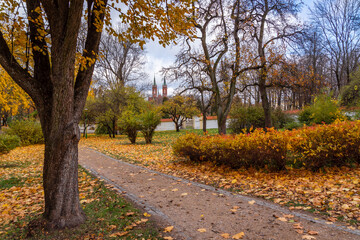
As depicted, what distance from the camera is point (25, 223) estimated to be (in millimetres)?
3352

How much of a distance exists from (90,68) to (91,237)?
2381mm

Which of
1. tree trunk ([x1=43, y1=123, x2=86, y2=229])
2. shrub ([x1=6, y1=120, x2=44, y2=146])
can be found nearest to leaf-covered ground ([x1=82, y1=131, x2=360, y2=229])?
tree trunk ([x1=43, y1=123, x2=86, y2=229])

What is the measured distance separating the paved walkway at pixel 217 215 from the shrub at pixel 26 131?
51.9 feet

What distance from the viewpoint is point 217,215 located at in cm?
334

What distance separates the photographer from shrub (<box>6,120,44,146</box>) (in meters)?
16.8

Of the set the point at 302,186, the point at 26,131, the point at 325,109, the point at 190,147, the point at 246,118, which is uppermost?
the point at 325,109

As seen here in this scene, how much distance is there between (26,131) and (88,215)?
17.3 meters

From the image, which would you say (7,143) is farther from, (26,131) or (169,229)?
(169,229)

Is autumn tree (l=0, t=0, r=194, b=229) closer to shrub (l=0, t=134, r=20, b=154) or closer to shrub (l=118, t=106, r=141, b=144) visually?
shrub (l=0, t=134, r=20, b=154)

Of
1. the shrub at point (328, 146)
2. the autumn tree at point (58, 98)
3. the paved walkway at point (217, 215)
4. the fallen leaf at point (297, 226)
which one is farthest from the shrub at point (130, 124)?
the fallen leaf at point (297, 226)

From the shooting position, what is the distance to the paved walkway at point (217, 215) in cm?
273

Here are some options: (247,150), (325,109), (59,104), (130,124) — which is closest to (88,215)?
(59,104)

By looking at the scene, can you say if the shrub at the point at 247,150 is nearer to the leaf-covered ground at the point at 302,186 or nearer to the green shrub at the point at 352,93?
the leaf-covered ground at the point at 302,186

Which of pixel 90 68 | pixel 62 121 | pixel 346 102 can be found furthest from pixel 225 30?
pixel 346 102
